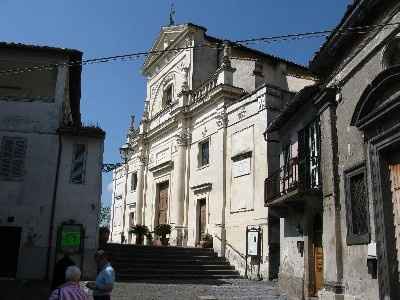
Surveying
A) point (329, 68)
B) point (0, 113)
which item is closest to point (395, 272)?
point (329, 68)

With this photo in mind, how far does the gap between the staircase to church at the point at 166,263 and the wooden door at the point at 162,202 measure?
6164mm

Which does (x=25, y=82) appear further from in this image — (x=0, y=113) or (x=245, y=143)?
(x=245, y=143)

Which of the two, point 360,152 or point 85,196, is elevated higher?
point 360,152

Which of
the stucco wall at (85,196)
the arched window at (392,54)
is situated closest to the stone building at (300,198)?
the arched window at (392,54)

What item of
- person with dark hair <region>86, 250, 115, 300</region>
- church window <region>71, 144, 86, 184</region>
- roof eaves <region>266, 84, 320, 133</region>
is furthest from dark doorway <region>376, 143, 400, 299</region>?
church window <region>71, 144, 86, 184</region>

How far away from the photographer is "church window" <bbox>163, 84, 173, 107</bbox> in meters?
27.7

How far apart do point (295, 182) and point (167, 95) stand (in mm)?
17146

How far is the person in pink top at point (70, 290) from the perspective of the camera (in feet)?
15.6

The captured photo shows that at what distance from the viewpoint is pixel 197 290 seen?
13.7m

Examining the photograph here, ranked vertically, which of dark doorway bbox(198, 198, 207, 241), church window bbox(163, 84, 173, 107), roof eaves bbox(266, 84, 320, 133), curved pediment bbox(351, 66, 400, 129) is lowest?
dark doorway bbox(198, 198, 207, 241)

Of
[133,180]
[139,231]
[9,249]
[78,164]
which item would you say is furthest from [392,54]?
[133,180]

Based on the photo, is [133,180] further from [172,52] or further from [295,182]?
[295,182]

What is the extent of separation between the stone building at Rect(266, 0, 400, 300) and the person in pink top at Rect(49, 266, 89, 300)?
5.30 metres

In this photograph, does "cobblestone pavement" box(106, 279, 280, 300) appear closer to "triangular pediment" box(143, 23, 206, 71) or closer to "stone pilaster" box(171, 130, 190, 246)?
"stone pilaster" box(171, 130, 190, 246)
